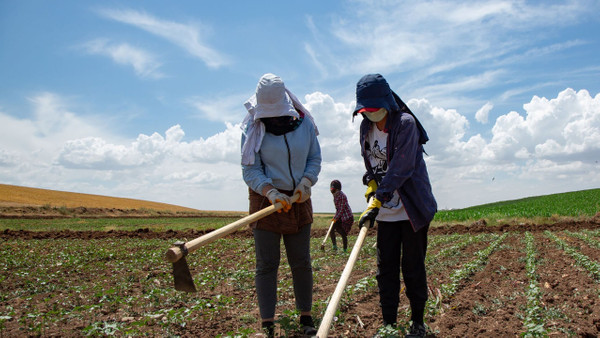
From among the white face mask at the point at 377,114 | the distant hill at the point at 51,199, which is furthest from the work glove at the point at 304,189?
the distant hill at the point at 51,199

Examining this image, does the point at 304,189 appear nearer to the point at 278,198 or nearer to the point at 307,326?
the point at 278,198

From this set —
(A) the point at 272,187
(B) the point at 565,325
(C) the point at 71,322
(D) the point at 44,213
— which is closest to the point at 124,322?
(C) the point at 71,322

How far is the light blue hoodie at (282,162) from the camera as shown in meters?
3.46

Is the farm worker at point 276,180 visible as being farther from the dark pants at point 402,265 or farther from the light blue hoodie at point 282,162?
the dark pants at point 402,265

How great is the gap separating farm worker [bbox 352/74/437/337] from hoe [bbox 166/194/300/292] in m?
0.73

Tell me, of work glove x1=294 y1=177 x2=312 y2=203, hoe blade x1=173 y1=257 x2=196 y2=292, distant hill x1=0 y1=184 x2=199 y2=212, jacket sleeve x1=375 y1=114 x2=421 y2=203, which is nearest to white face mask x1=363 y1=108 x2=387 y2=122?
jacket sleeve x1=375 y1=114 x2=421 y2=203

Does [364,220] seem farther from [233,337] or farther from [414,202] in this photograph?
[233,337]

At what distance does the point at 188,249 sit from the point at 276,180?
3.39 ft

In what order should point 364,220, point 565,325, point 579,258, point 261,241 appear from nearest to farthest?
point 364,220, point 261,241, point 565,325, point 579,258

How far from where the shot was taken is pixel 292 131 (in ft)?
11.5

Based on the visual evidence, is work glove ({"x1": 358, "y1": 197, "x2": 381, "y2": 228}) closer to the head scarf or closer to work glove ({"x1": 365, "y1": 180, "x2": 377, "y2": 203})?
work glove ({"x1": 365, "y1": 180, "x2": 377, "y2": 203})

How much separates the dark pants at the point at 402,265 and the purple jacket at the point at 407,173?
15 centimetres

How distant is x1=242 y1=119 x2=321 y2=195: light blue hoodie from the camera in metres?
3.46

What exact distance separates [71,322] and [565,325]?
4530mm
